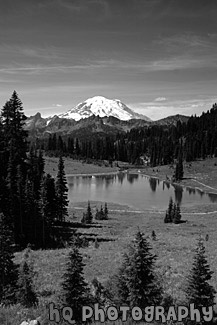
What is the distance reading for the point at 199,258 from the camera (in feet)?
36.8

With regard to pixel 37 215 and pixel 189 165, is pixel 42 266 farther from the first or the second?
pixel 189 165

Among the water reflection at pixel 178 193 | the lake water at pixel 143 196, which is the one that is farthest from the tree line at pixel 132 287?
the water reflection at pixel 178 193

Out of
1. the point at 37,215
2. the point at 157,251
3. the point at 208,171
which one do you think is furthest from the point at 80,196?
the point at 208,171

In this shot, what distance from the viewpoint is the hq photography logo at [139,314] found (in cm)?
992

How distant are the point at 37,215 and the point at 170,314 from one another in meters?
30.1

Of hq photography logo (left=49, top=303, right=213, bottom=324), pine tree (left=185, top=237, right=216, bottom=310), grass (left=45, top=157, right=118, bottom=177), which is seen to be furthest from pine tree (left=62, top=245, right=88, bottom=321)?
grass (left=45, top=157, right=118, bottom=177)

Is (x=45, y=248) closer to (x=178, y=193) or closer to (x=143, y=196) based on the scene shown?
(x=143, y=196)

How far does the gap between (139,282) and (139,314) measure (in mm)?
1369

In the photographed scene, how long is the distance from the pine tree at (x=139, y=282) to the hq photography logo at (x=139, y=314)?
0.60 meters

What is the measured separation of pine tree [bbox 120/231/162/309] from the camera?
37.7ft

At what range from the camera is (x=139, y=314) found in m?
10.3

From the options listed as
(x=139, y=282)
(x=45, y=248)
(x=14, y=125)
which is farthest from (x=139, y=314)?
(x=14, y=125)

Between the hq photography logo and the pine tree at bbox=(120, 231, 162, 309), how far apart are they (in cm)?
60

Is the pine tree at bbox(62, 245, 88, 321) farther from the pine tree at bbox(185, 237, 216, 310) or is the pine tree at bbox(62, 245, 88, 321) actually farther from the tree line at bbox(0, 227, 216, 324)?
the pine tree at bbox(185, 237, 216, 310)
